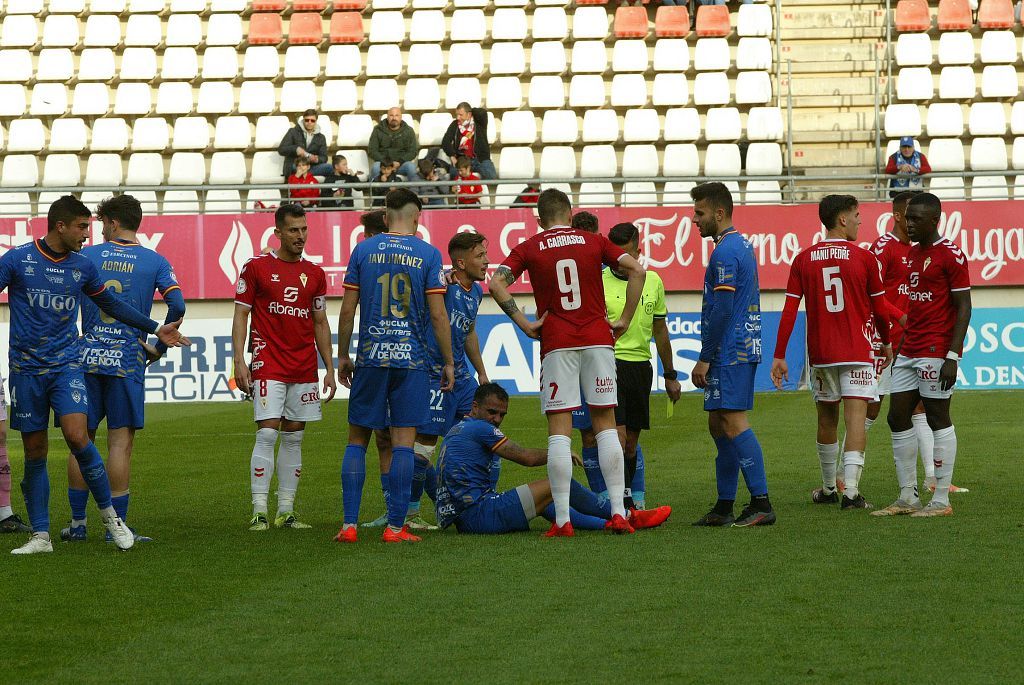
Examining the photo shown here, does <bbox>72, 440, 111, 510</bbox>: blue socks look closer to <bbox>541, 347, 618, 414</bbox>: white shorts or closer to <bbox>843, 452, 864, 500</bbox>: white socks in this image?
<bbox>541, 347, 618, 414</bbox>: white shorts

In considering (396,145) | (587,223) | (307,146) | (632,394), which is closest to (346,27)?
(307,146)

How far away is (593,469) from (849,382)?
1.66 metres

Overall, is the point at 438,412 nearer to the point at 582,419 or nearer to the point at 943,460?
the point at 582,419

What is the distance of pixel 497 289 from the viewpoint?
7.32m

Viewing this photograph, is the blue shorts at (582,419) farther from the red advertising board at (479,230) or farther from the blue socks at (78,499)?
the red advertising board at (479,230)

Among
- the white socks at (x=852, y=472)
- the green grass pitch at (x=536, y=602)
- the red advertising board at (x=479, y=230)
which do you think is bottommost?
the green grass pitch at (x=536, y=602)

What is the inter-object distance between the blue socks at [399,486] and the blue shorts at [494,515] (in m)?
0.37

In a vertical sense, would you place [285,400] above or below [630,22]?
below

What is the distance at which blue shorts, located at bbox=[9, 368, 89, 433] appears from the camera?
7258 mm

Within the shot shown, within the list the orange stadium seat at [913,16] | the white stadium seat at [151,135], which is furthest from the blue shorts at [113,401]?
the orange stadium seat at [913,16]

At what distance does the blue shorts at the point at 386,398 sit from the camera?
25.4ft

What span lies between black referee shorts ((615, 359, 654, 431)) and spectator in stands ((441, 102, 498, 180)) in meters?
11.9

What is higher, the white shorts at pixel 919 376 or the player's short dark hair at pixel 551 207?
the player's short dark hair at pixel 551 207

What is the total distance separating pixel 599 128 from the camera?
22.5 metres
